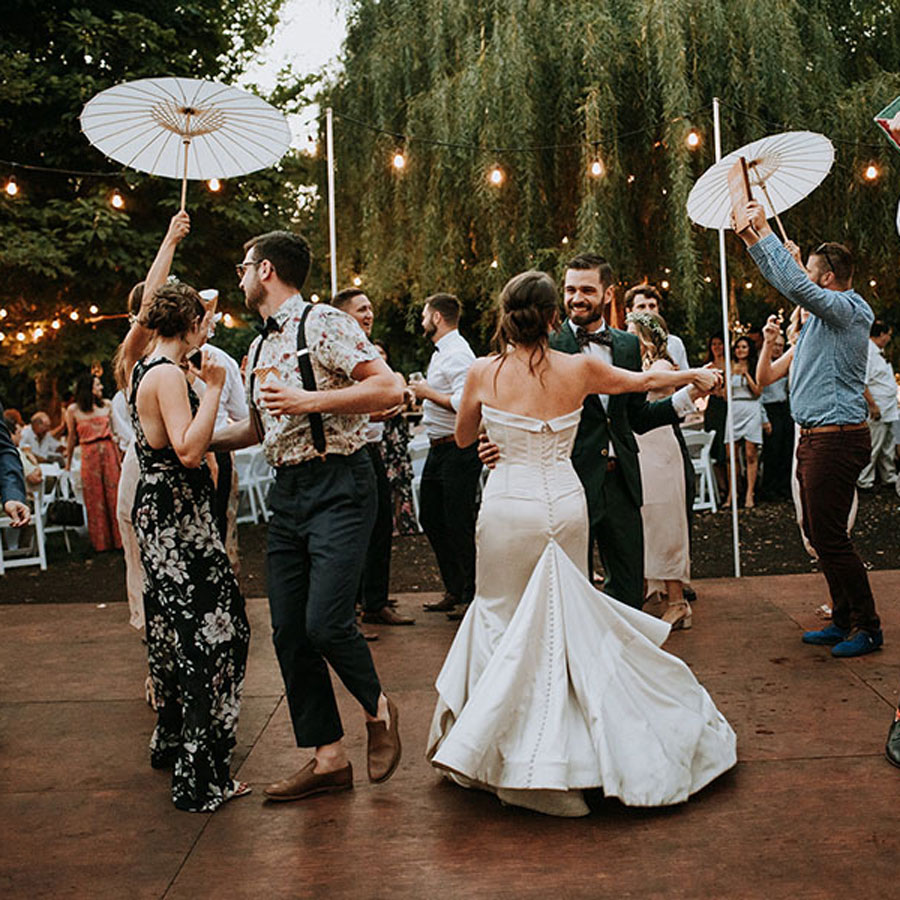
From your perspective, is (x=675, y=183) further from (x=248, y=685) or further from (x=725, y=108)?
(x=248, y=685)

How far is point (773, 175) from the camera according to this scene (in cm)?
636

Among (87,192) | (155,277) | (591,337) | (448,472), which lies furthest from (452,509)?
(87,192)

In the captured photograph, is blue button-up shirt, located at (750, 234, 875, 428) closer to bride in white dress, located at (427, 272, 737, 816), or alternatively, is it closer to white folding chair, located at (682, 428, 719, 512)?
bride in white dress, located at (427, 272, 737, 816)

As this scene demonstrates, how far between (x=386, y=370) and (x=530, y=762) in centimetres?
143

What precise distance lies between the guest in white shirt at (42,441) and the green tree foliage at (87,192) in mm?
1709

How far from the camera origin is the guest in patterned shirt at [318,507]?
3.82 m

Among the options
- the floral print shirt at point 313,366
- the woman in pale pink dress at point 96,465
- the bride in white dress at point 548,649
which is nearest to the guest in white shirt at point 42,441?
the woman in pale pink dress at point 96,465

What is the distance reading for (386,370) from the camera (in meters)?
3.91

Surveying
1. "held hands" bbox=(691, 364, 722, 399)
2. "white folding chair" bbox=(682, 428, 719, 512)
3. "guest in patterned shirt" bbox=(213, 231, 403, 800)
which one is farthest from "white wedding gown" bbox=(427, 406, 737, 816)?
"white folding chair" bbox=(682, 428, 719, 512)

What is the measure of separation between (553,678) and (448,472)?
3.30m

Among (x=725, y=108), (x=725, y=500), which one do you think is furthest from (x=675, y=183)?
(x=725, y=500)

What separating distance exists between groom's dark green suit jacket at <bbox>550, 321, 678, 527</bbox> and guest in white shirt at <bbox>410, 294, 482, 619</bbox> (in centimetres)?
183

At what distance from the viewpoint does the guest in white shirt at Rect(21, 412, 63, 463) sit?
1371cm

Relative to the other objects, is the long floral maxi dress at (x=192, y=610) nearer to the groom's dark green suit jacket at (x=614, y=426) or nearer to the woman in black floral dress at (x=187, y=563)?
the woman in black floral dress at (x=187, y=563)
